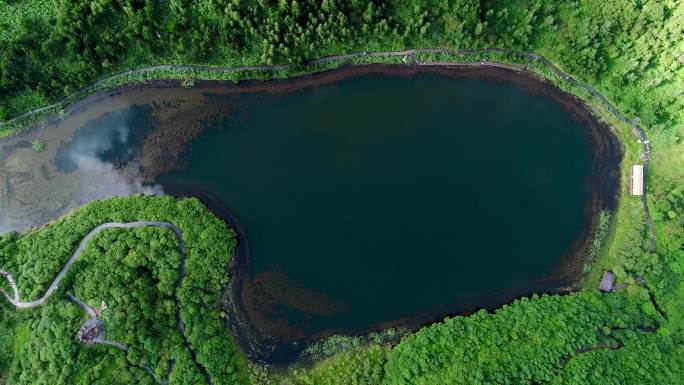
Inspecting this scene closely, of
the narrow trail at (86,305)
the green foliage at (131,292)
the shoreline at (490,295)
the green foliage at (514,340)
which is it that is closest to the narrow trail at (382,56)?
the shoreline at (490,295)

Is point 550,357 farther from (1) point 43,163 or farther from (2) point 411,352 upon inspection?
(1) point 43,163

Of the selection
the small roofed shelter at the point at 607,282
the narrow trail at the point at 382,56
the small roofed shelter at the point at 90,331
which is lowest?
the small roofed shelter at the point at 90,331

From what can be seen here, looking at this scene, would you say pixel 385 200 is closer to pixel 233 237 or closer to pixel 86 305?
pixel 233 237

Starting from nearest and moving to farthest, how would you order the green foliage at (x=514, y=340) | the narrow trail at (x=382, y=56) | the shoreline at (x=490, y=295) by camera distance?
the green foliage at (x=514, y=340), the shoreline at (x=490, y=295), the narrow trail at (x=382, y=56)

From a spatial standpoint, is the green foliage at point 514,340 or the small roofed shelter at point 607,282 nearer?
the green foliage at point 514,340

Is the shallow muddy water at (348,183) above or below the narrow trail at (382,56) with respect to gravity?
below

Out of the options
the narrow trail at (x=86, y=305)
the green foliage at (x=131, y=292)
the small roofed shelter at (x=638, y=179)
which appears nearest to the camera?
the green foliage at (x=131, y=292)

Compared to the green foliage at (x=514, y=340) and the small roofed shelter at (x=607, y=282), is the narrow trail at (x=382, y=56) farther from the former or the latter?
the green foliage at (x=514, y=340)
